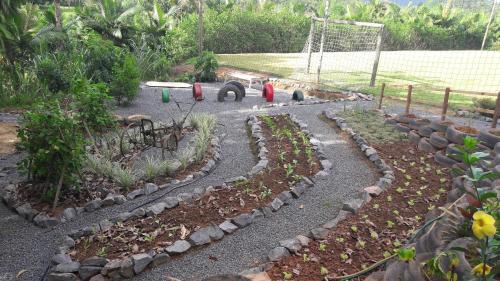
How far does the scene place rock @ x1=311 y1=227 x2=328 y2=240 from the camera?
402 cm

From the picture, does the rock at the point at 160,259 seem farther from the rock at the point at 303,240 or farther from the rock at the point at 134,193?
the rock at the point at 134,193

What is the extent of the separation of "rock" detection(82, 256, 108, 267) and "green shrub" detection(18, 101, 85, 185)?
145 cm

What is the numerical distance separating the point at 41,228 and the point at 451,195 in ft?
16.2

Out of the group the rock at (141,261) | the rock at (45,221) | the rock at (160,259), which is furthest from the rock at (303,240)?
the rock at (45,221)

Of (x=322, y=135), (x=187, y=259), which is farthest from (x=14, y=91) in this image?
(x=187, y=259)

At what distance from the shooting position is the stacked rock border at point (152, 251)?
3402mm

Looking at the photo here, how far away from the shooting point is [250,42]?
76.2ft

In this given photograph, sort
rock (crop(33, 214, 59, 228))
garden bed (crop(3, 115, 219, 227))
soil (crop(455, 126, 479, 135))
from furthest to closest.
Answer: soil (crop(455, 126, 479, 135))
garden bed (crop(3, 115, 219, 227))
rock (crop(33, 214, 59, 228))

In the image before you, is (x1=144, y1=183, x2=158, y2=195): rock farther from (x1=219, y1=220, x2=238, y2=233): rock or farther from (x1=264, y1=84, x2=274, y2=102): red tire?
(x1=264, y1=84, x2=274, y2=102): red tire

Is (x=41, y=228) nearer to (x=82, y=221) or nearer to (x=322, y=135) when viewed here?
(x=82, y=221)

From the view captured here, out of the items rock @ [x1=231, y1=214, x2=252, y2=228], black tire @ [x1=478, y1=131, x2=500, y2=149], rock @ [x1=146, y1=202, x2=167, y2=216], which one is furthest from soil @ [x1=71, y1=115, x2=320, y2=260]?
black tire @ [x1=478, y1=131, x2=500, y2=149]

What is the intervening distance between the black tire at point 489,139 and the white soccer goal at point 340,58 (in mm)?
7324

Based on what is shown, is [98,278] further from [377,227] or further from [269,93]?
[269,93]

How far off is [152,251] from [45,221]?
1524 millimetres
